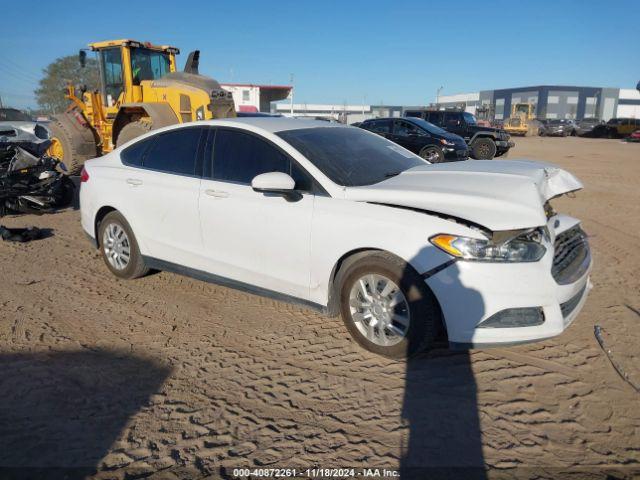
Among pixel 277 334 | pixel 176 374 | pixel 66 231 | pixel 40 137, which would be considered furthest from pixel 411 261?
pixel 40 137

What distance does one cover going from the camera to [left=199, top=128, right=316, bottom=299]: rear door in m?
3.77

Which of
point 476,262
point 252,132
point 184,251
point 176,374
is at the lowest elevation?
point 176,374

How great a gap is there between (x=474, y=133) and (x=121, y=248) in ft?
53.5

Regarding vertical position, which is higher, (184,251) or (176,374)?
(184,251)

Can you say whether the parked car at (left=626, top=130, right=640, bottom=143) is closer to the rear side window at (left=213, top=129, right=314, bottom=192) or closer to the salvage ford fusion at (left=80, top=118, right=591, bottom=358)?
the salvage ford fusion at (left=80, top=118, right=591, bottom=358)

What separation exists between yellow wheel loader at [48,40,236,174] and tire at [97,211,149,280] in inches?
202

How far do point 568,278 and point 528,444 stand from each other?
1203 mm

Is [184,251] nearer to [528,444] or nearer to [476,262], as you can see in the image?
[476,262]

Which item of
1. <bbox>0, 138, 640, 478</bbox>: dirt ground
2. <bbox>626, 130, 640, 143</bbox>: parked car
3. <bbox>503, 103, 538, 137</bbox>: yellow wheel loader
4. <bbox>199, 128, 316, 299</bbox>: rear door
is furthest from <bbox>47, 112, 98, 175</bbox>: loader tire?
<bbox>503, 103, 538, 137</bbox>: yellow wheel loader

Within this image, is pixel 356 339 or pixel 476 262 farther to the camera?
pixel 356 339

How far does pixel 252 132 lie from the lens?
423 cm

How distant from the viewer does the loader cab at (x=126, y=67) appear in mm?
10953

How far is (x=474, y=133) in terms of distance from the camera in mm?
18781

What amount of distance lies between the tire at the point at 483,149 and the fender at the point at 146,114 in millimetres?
11723
